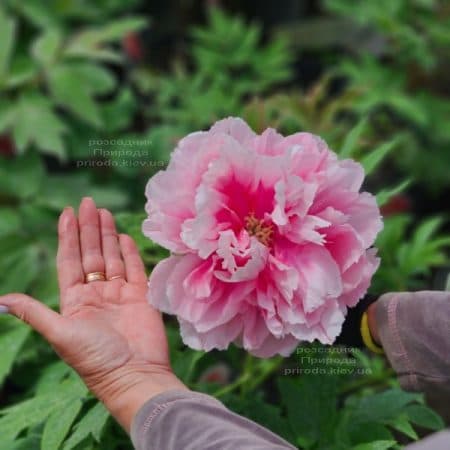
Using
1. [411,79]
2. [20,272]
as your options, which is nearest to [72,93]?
[20,272]

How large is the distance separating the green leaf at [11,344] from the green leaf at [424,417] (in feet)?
1.78

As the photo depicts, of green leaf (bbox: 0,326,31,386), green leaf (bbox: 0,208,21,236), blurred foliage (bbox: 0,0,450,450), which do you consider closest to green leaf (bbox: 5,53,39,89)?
blurred foliage (bbox: 0,0,450,450)

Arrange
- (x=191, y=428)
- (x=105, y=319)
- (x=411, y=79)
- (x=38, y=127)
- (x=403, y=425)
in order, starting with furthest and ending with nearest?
1. (x=411, y=79)
2. (x=38, y=127)
3. (x=403, y=425)
4. (x=105, y=319)
5. (x=191, y=428)

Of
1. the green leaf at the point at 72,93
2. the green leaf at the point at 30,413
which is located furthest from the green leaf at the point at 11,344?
the green leaf at the point at 72,93

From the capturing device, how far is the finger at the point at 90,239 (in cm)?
96

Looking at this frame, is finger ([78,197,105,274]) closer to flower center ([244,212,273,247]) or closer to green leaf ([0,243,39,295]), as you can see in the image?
flower center ([244,212,273,247])

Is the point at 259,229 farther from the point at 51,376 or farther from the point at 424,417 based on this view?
the point at 51,376

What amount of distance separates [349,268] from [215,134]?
196 millimetres

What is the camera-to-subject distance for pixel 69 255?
0.96m

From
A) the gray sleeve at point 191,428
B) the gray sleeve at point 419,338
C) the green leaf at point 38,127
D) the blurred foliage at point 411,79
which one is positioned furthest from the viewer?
the blurred foliage at point 411,79

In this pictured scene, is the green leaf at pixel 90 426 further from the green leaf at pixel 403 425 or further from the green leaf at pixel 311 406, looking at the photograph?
the green leaf at pixel 403 425

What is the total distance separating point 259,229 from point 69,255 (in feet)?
0.77

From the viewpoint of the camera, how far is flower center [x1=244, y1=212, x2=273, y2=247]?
2.82ft

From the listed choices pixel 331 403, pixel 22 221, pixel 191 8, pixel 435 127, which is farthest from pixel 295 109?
pixel 191 8
